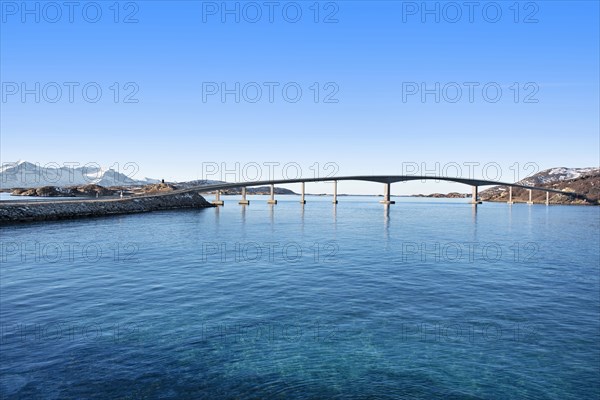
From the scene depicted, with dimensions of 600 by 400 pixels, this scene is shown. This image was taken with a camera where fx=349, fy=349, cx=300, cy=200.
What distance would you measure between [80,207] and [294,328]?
285ft

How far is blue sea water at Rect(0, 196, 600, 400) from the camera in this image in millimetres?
11500

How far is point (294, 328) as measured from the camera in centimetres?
1650

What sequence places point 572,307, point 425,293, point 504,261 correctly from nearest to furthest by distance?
point 572,307, point 425,293, point 504,261

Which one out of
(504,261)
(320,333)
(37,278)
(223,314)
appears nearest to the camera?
(320,333)

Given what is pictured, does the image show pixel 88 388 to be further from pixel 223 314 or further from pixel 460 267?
pixel 460 267

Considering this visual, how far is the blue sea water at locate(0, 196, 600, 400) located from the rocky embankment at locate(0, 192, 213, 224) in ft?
147

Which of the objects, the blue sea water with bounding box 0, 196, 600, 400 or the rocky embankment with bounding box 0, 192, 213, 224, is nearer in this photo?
the blue sea water with bounding box 0, 196, 600, 400

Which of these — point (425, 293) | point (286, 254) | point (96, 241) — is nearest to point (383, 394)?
point (425, 293)

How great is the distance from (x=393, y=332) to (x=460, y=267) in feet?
65.9

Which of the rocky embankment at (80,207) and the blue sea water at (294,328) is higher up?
the rocky embankment at (80,207)

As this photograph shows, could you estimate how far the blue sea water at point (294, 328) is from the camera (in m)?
11.5

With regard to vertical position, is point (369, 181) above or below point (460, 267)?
above

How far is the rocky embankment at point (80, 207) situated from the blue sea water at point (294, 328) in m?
44.7

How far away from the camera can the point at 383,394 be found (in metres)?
11.0
